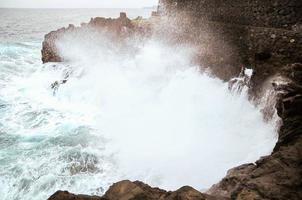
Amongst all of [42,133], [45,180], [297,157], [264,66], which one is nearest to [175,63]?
[264,66]

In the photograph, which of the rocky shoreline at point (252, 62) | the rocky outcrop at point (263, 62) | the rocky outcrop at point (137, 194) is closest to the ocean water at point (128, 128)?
the rocky shoreline at point (252, 62)

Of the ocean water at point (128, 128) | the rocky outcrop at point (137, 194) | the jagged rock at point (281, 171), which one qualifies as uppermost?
the jagged rock at point (281, 171)

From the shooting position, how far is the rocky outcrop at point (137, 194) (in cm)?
351

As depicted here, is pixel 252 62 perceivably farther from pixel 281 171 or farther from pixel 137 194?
pixel 137 194

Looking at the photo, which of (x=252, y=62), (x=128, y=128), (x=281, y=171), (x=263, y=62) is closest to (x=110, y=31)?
(x=128, y=128)

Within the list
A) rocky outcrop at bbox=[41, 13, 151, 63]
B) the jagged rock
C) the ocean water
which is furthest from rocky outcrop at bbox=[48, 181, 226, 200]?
rocky outcrop at bbox=[41, 13, 151, 63]

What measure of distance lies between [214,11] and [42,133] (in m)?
6.91

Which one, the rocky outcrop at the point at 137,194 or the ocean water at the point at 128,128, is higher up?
the rocky outcrop at the point at 137,194

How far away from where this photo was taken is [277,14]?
8445mm

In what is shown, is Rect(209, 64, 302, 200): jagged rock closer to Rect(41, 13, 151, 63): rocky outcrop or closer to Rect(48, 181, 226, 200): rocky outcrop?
Rect(48, 181, 226, 200): rocky outcrop

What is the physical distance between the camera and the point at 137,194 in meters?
3.65

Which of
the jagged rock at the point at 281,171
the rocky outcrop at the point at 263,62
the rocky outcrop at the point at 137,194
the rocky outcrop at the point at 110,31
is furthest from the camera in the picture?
the rocky outcrop at the point at 110,31

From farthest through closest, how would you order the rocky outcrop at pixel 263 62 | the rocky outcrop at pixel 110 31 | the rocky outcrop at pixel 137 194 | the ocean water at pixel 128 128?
1. the rocky outcrop at pixel 110 31
2. the ocean water at pixel 128 128
3. the rocky outcrop at pixel 263 62
4. the rocky outcrop at pixel 137 194

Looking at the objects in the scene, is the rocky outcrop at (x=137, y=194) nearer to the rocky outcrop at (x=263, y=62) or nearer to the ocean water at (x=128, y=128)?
the rocky outcrop at (x=263, y=62)
